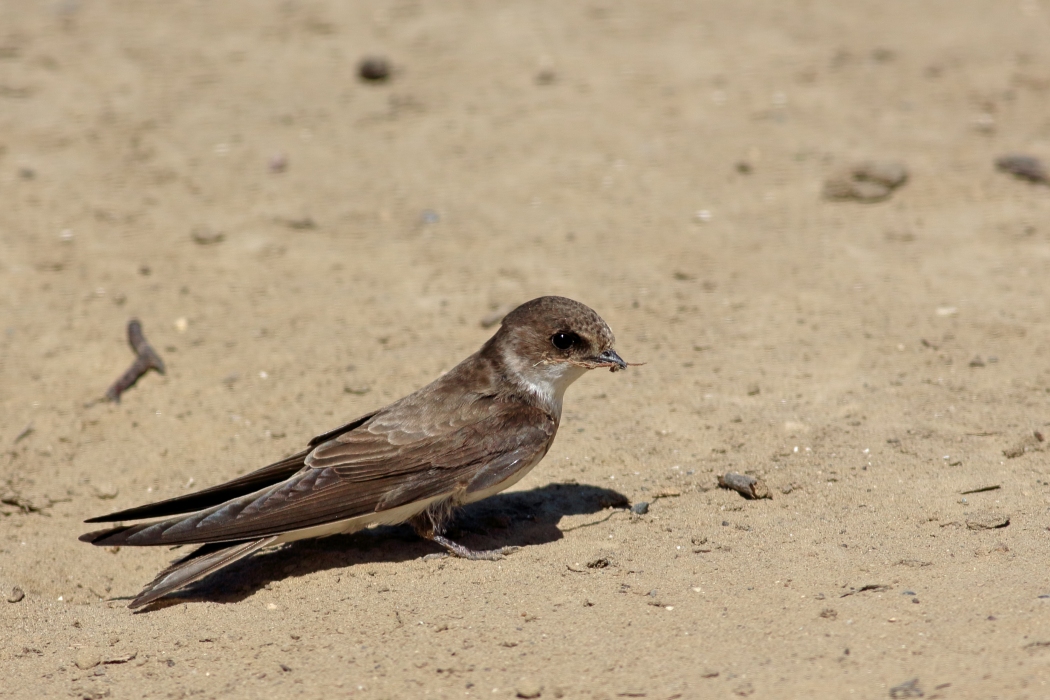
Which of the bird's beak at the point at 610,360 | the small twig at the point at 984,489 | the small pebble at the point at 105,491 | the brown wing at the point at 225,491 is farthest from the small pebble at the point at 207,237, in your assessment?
the small twig at the point at 984,489

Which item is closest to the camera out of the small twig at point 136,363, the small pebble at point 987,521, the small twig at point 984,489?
Result: the small pebble at point 987,521

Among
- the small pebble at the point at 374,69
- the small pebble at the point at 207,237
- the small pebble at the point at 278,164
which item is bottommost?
the small pebble at the point at 207,237

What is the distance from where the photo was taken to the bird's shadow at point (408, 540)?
5520 millimetres

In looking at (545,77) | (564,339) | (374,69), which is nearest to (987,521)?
(564,339)

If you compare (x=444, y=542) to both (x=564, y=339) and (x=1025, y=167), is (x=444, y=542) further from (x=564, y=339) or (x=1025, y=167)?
(x=1025, y=167)

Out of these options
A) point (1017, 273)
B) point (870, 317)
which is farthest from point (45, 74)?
point (1017, 273)

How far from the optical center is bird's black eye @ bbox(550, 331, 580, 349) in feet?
18.6

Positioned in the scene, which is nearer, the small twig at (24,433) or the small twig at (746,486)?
the small twig at (746,486)

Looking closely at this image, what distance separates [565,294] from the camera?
773 cm

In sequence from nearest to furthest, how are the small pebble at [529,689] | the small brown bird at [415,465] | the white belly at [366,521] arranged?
the small pebble at [529,689]
the small brown bird at [415,465]
the white belly at [366,521]

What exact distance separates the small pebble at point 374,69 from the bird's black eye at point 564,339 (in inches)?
219

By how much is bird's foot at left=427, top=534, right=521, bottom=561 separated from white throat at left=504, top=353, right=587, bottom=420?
717 mm

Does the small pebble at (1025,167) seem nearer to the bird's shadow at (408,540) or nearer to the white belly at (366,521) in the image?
the bird's shadow at (408,540)

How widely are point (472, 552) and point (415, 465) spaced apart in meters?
0.48
